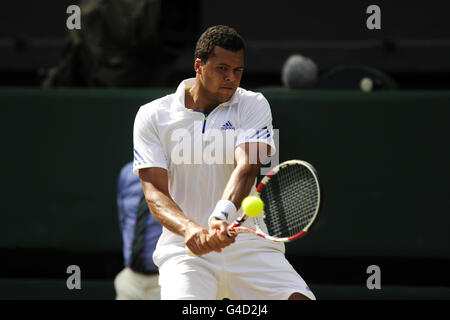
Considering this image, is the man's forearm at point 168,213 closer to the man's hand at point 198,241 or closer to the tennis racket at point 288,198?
the man's hand at point 198,241

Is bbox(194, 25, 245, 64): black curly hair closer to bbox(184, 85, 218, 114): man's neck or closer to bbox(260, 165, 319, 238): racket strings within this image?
bbox(184, 85, 218, 114): man's neck

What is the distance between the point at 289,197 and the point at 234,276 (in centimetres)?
50

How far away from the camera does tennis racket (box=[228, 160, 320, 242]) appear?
361cm

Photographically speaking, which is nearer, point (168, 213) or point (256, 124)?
point (168, 213)

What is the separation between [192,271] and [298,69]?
2.52 metres

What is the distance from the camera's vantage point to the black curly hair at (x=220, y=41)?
3.58 metres

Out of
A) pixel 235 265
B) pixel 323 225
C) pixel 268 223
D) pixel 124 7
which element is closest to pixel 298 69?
pixel 323 225

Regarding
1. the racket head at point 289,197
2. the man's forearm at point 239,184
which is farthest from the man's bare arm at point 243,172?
the racket head at point 289,197

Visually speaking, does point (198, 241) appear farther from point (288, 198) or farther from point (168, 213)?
point (288, 198)

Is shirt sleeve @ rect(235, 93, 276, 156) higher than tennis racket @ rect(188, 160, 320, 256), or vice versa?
shirt sleeve @ rect(235, 93, 276, 156)

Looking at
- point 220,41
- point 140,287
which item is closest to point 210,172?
point 220,41

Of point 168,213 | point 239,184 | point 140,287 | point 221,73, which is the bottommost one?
point 140,287

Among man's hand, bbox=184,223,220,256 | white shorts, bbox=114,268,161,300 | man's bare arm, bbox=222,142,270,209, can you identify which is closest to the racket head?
man's bare arm, bbox=222,142,270,209

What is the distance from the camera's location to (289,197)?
150 inches
